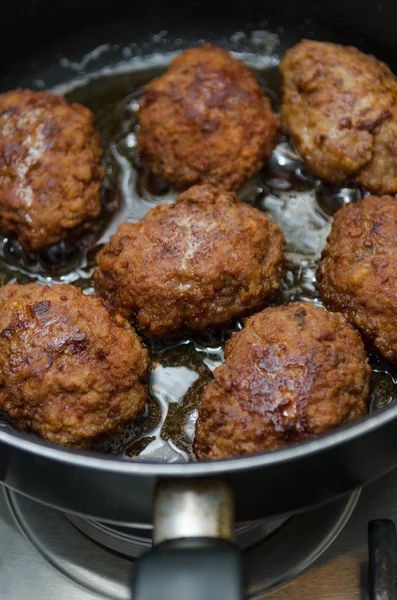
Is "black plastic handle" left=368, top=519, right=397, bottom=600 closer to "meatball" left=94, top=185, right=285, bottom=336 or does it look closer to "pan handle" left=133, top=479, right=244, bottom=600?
"pan handle" left=133, top=479, right=244, bottom=600

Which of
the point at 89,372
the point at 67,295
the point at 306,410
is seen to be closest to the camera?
the point at 306,410

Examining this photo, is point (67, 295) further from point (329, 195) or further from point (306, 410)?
point (329, 195)

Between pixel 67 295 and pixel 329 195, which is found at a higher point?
pixel 329 195

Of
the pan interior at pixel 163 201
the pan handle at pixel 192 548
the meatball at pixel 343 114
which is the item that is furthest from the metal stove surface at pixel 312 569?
the meatball at pixel 343 114

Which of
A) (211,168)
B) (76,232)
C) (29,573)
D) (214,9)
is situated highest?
(214,9)

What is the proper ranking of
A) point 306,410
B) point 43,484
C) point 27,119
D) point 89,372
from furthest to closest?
1. point 27,119
2. point 89,372
3. point 306,410
4. point 43,484

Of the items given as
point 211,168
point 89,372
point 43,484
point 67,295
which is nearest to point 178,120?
point 211,168

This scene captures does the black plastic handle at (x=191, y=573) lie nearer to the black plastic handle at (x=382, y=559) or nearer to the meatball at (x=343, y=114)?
the black plastic handle at (x=382, y=559)

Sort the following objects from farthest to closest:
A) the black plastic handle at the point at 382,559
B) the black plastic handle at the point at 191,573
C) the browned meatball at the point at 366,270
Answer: the browned meatball at the point at 366,270, the black plastic handle at the point at 382,559, the black plastic handle at the point at 191,573
